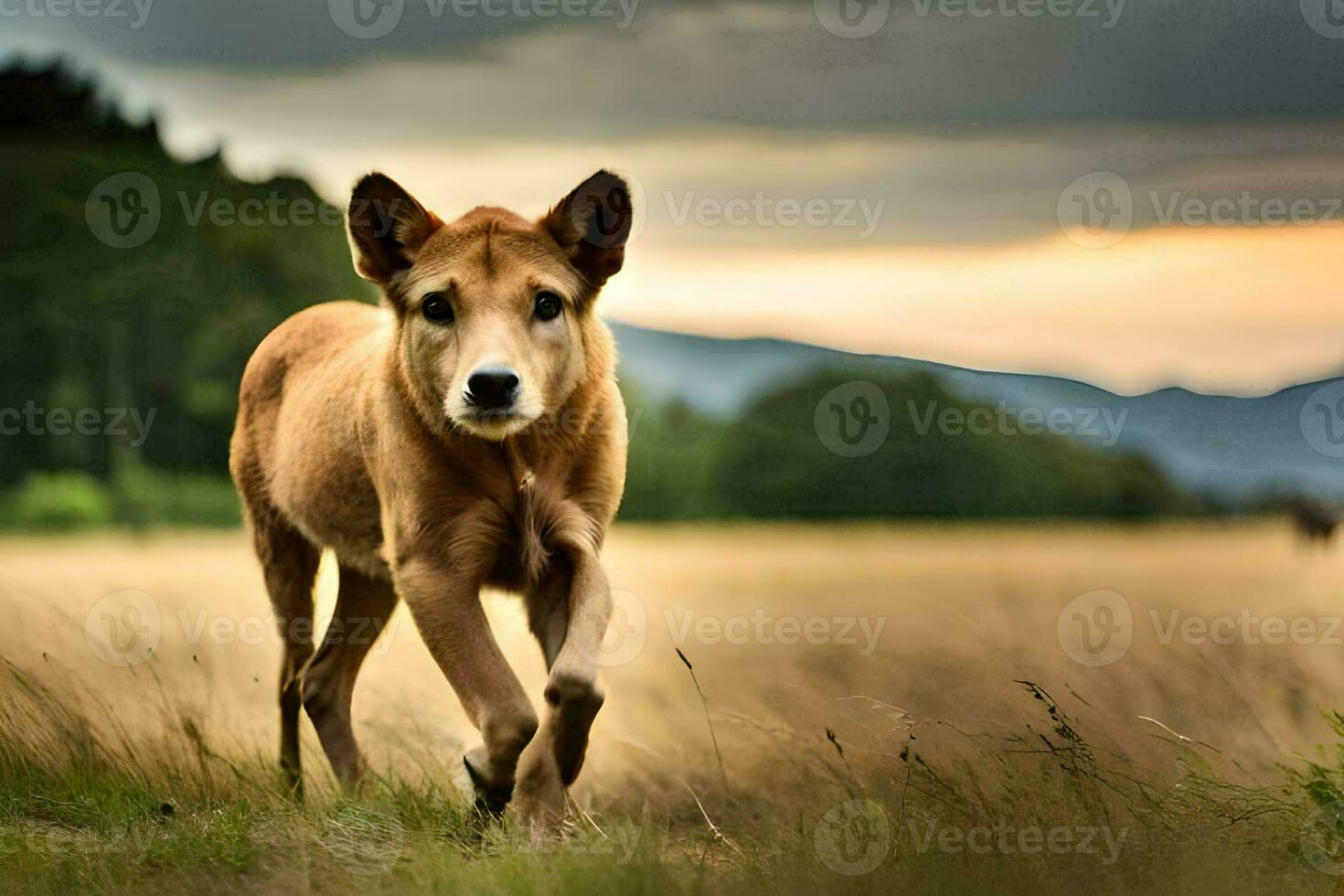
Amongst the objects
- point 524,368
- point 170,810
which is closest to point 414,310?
point 524,368

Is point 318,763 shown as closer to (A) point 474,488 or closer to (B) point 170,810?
(B) point 170,810

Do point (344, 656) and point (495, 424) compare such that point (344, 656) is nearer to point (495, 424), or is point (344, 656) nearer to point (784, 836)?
point (495, 424)

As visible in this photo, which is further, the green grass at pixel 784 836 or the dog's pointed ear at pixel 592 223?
the dog's pointed ear at pixel 592 223

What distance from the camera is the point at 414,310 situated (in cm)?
743

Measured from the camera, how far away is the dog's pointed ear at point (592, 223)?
7.47 metres

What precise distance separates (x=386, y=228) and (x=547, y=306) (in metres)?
1.03

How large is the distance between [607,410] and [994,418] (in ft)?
16.0

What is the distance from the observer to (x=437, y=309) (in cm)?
729

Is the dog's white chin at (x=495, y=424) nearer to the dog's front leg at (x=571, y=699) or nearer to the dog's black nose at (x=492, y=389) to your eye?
the dog's black nose at (x=492, y=389)

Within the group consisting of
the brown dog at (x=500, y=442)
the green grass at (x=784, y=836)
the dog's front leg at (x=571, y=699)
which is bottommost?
the green grass at (x=784, y=836)

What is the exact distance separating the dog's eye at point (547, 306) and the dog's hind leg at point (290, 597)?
3.55m

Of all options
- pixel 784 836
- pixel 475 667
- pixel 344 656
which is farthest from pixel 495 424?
pixel 344 656

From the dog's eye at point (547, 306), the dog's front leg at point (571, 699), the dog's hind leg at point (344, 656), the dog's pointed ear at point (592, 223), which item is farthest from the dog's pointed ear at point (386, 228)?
the dog's hind leg at point (344, 656)

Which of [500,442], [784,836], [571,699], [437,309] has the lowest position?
[784,836]
